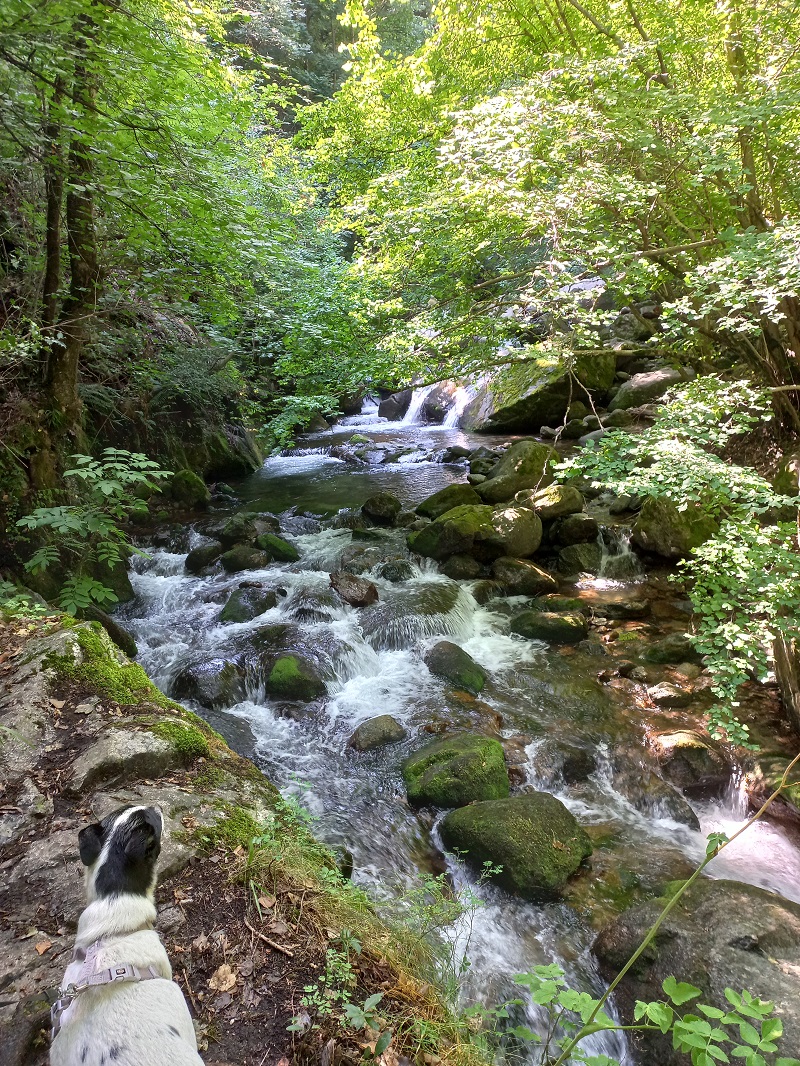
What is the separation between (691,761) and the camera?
4.90 meters

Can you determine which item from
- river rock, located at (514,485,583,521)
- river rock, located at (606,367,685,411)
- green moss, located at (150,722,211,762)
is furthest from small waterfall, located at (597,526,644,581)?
green moss, located at (150,722,211,762)

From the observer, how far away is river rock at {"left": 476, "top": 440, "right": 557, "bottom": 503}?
1029cm

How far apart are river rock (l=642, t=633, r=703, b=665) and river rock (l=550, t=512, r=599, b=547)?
8.62 ft

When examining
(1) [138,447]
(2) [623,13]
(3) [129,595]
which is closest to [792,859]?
(3) [129,595]

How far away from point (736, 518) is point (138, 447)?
10.2 meters

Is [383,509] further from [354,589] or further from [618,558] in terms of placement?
[618,558]

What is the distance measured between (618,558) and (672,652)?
8.04 feet

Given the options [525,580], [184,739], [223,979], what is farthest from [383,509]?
[223,979]

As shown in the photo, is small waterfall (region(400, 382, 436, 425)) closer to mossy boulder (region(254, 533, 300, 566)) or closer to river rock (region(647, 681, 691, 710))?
mossy boulder (region(254, 533, 300, 566))

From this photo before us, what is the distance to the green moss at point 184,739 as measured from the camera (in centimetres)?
315

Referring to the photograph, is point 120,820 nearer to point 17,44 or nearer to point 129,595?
point 17,44

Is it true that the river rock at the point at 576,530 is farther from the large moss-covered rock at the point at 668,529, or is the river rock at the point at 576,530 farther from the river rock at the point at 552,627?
the river rock at the point at 552,627

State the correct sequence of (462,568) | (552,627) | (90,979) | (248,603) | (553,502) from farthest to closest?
(553,502)
(462,568)
(248,603)
(552,627)
(90,979)

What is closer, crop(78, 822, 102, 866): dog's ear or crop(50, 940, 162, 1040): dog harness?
crop(50, 940, 162, 1040): dog harness
